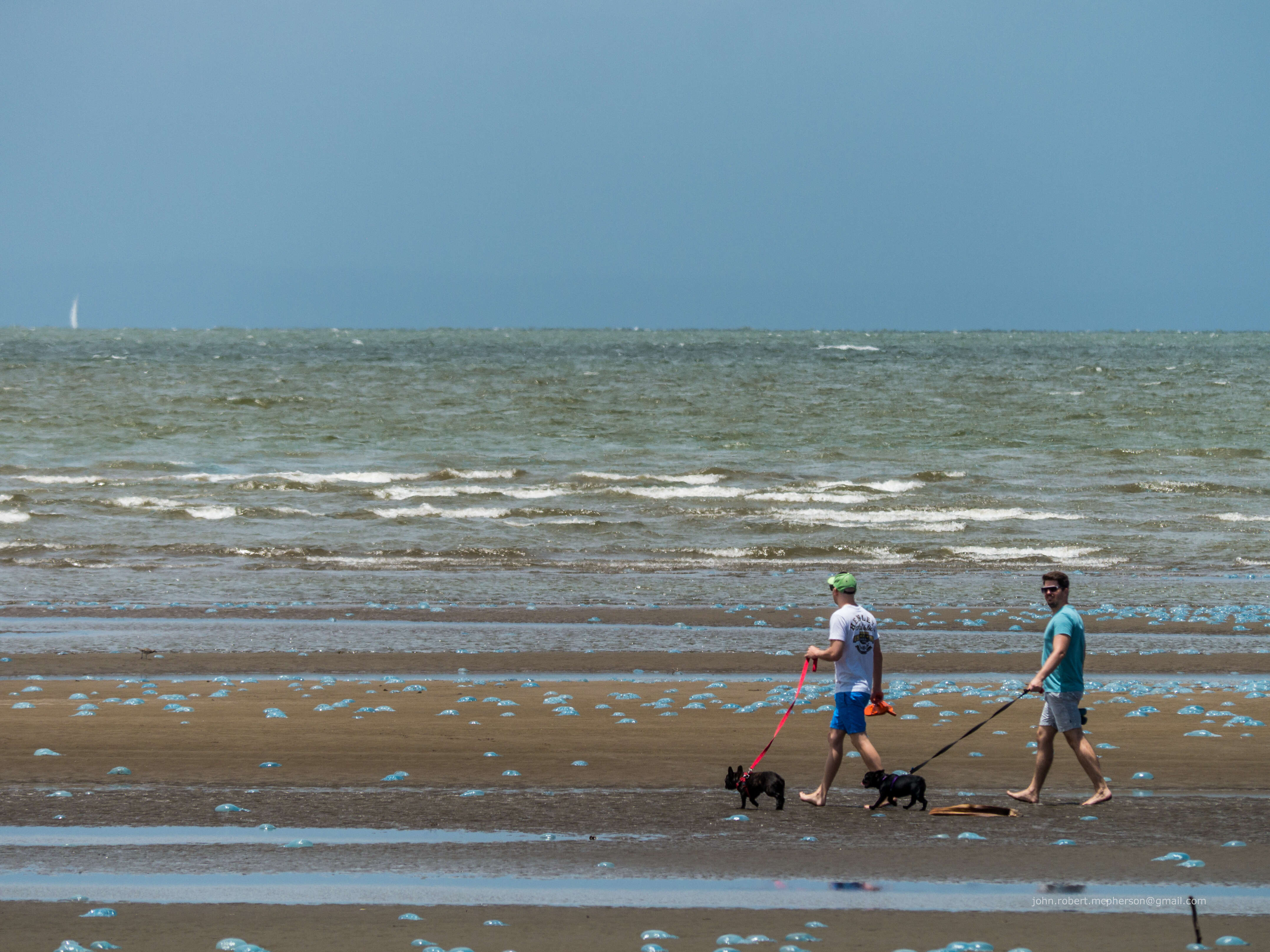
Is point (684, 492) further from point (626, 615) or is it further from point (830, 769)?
point (830, 769)

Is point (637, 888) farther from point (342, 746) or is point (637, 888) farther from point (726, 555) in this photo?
point (726, 555)

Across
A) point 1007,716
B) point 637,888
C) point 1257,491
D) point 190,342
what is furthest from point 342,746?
point 190,342

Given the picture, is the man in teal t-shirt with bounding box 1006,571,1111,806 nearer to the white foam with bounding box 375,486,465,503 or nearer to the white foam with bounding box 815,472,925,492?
A: the white foam with bounding box 375,486,465,503

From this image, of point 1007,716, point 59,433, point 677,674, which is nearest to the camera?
point 1007,716

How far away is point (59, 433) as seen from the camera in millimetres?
46938

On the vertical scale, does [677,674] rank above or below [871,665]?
below

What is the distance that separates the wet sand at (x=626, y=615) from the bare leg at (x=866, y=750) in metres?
8.70

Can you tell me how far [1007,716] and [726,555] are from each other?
13083 millimetres

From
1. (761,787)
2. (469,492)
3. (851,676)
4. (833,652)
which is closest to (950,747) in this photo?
(851,676)

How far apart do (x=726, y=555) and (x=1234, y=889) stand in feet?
59.7

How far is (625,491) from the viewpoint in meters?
33.9

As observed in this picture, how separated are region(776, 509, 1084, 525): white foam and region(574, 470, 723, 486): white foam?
16.7 feet

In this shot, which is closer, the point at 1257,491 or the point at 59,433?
the point at 1257,491

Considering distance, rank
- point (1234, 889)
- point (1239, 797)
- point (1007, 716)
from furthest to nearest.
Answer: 1. point (1007, 716)
2. point (1239, 797)
3. point (1234, 889)
